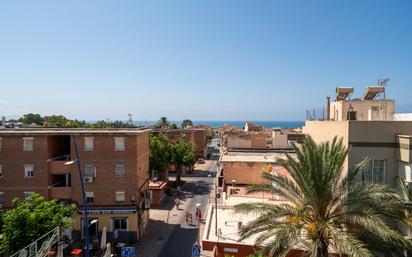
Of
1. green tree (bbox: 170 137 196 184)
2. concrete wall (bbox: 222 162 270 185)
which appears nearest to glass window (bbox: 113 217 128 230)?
concrete wall (bbox: 222 162 270 185)

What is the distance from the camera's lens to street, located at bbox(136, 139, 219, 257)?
22578mm

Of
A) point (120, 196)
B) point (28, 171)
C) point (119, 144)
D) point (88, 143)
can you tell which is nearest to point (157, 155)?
point (120, 196)

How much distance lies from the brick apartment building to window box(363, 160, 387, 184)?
1756cm

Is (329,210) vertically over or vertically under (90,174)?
over

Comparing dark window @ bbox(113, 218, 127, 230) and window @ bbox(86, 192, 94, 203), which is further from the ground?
window @ bbox(86, 192, 94, 203)

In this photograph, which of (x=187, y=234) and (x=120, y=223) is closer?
(x=120, y=223)

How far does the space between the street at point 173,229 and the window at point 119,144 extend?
8.26 metres

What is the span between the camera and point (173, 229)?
27.0m

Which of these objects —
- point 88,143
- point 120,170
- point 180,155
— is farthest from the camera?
point 180,155

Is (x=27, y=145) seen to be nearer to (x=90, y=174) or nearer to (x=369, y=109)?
(x=90, y=174)

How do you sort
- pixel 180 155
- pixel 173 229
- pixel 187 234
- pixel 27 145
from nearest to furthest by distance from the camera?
pixel 27 145, pixel 187 234, pixel 173 229, pixel 180 155

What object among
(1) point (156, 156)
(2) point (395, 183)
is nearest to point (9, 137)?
(1) point (156, 156)

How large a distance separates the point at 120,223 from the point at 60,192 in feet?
18.9

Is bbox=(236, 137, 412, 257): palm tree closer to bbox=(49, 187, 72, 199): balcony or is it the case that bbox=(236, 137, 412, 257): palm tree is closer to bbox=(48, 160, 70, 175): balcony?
bbox=(49, 187, 72, 199): balcony
